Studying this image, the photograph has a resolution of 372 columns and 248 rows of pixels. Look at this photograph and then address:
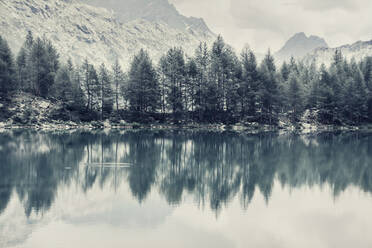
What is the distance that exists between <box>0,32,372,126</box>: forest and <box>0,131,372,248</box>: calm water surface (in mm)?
57423

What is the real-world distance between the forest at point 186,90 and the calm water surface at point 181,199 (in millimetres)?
57423

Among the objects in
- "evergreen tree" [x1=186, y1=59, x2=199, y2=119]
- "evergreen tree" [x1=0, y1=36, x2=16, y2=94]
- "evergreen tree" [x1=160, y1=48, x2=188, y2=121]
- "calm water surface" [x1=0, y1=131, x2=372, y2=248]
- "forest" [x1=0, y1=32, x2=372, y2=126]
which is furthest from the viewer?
"evergreen tree" [x1=186, y1=59, x2=199, y2=119]

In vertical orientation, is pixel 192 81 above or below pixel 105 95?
above

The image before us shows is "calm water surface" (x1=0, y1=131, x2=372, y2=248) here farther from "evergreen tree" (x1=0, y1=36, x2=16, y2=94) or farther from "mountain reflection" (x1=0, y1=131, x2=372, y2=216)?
"evergreen tree" (x1=0, y1=36, x2=16, y2=94)

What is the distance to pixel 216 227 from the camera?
2797 centimetres

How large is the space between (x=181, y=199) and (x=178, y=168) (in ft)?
53.5

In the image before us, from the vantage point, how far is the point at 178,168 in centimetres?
5159

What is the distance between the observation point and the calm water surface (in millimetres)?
25891

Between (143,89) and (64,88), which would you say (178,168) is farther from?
Result: (64,88)

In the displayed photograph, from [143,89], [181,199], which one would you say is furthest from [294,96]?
[181,199]

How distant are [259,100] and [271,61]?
25.9m

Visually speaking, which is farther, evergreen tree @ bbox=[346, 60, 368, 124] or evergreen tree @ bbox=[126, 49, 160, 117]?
evergreen tree @ bbox=[346, 60, 368, 124]

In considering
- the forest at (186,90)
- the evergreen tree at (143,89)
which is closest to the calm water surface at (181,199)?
the forest at (186,90)

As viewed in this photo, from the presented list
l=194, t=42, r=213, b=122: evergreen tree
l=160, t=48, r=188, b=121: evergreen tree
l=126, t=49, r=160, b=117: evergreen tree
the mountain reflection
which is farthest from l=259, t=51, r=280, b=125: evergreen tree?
the mountain reflection
